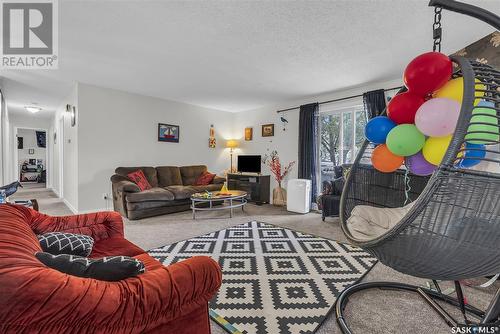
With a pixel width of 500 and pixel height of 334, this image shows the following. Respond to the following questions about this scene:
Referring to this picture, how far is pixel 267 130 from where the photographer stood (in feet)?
19.4

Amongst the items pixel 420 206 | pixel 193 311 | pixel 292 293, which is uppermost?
pixel 420 206

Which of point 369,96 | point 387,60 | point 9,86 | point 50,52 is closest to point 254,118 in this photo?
point 369,96

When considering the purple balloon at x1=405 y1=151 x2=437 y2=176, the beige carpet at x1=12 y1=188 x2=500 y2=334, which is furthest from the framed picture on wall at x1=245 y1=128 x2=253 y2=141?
the purple balloon at x1=405 y1=151 x2=437 y2=176

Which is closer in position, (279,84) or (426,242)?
(426,242)

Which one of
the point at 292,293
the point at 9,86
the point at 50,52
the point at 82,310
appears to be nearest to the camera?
the point at 82,310

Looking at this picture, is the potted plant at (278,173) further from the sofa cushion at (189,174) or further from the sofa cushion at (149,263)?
the sofa cushion at (149,263)

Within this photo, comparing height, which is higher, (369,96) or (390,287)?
(369,96)

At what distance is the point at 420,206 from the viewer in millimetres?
966

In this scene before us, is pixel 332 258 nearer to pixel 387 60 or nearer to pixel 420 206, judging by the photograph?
pixel 420 206

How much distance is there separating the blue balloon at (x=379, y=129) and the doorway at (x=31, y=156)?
42.0 ft

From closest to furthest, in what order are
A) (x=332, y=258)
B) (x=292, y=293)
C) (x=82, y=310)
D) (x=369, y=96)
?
(x=82, y=310) → (x=292, y=293) → (x=332, y=258) → (x=369, y=96)

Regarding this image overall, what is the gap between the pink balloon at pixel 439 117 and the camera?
1091 mm

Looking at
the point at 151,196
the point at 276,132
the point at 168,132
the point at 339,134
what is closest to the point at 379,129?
the point at 339,134

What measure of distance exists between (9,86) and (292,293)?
599 centimetres
